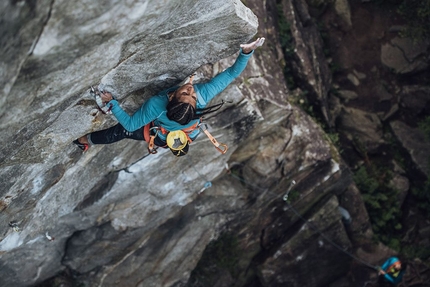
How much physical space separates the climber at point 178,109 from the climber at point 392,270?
1049cm

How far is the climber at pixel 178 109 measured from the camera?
6410 millimetres

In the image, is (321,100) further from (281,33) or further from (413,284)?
(413,284)

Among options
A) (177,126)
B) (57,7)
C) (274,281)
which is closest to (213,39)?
(177,126)

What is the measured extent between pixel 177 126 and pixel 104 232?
566 centimetres

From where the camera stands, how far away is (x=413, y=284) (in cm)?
1498

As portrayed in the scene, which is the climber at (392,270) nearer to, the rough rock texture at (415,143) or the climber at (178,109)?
the rough rock texture at (415,143)

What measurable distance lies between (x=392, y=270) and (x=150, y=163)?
945cm

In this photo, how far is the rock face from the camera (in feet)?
15.6

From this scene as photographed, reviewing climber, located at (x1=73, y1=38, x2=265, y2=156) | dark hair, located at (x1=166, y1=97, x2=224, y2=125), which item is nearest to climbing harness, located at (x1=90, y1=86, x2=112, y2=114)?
climber, located at (x1=73, y1=38, x2=265, y2=156)

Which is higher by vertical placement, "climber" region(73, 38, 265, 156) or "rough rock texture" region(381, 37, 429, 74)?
"climber" region(73, 38, 265, 156)

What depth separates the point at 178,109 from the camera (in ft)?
20.7

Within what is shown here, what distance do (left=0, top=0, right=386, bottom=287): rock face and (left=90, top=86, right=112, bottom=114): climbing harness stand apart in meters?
0.18

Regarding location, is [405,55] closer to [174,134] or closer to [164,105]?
[174,134]

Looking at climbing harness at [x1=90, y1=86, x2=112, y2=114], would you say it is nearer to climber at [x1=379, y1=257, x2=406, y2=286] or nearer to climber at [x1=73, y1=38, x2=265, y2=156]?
climber at [x1=73, y1=38, x2=265, y2=156]
